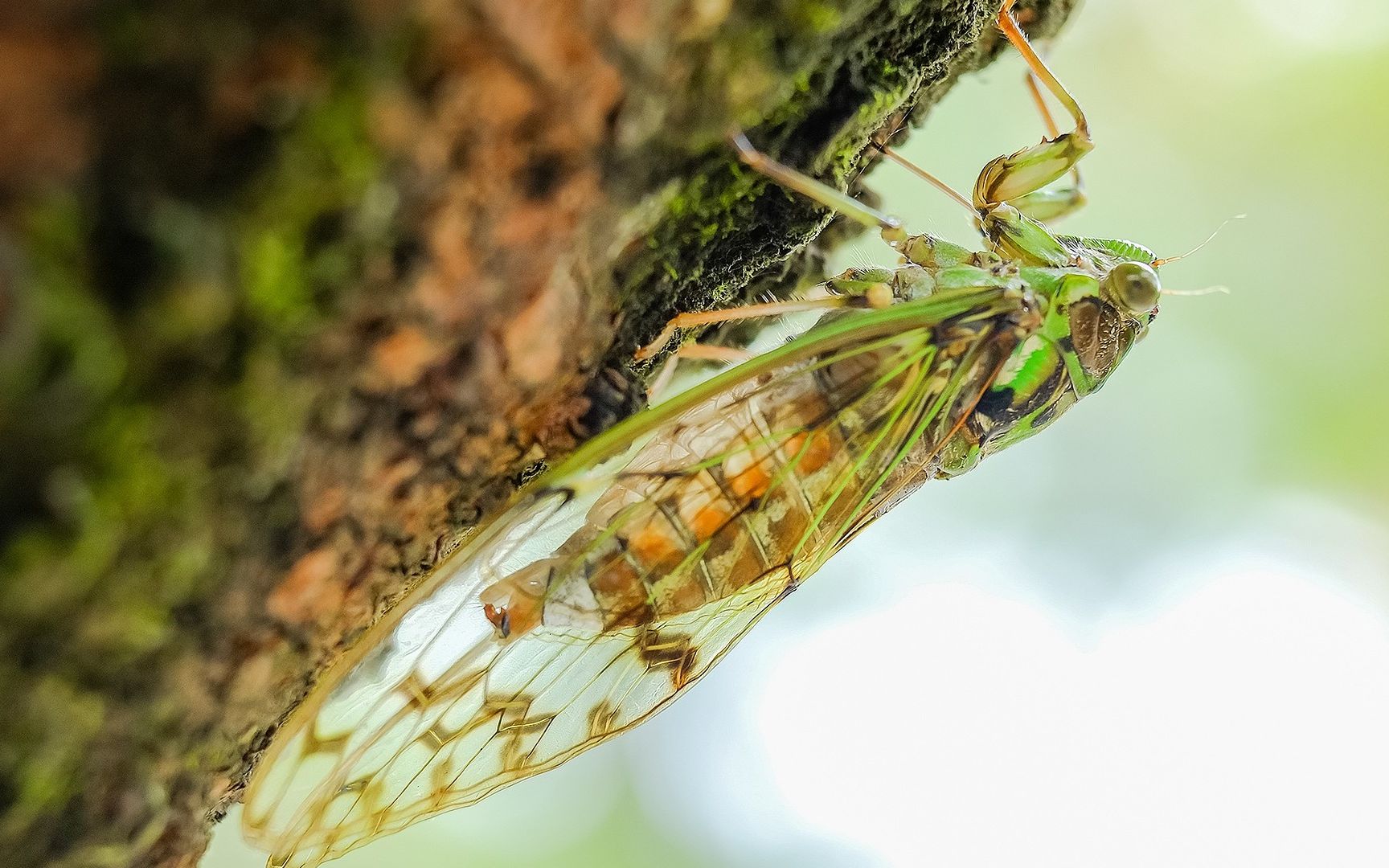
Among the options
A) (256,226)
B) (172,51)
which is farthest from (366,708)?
(172,51)

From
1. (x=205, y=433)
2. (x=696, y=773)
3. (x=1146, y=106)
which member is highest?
(x=1146, y=106)

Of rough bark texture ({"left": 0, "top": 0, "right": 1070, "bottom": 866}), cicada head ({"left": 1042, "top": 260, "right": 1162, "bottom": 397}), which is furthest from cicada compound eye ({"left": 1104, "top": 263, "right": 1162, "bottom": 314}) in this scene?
rough bark texture ({"left": 0, "top": 0, "right": 1070, "bottom": 866})

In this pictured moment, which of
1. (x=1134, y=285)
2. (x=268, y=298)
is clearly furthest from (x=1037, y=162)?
(x=268, y=298)

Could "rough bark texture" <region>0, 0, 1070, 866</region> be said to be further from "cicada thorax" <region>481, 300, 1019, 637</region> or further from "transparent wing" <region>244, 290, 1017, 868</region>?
"cicada thorax" <region>481, 300, 1019, 637</region>

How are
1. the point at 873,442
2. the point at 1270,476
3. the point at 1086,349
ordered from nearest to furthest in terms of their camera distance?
the point at 873,442 → the point at 1086,349 → the point at 1270,476

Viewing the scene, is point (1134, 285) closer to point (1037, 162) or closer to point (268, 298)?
point (1037, 162)

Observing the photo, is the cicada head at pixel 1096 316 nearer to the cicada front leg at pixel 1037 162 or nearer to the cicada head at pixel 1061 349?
the cicada head at pixel 1061 349

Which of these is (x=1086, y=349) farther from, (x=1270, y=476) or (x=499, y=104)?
(x=1270, y=476)

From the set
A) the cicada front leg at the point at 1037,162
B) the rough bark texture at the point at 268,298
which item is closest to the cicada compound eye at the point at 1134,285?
the cicada front leg at the point at 1037,162
